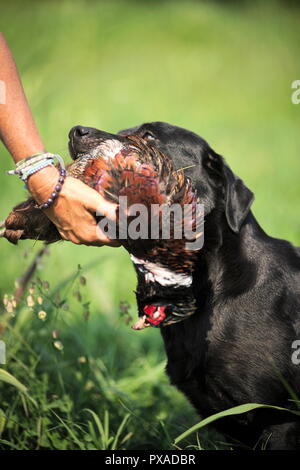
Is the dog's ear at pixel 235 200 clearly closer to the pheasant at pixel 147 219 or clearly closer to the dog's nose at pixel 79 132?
the pheasant at pixel 147 219

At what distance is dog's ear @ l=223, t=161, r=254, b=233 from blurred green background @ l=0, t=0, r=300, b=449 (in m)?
0.78

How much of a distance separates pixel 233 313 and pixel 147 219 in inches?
28.9

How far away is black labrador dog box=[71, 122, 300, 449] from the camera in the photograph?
2.49 meters

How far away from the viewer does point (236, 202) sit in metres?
2.53

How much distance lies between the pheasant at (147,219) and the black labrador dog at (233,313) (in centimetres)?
19

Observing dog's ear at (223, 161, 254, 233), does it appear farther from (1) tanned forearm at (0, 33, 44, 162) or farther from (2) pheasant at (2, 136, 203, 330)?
(1) tanned forearm at (0, 33, 44, 162)

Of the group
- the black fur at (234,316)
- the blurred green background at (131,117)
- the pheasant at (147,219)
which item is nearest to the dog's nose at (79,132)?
the pheasant at (147,219)

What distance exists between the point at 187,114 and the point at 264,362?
33.5 feet

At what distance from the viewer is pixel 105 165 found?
2160mm

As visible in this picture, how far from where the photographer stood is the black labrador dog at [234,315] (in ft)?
8.16

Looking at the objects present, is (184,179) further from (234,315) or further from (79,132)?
(234,315)

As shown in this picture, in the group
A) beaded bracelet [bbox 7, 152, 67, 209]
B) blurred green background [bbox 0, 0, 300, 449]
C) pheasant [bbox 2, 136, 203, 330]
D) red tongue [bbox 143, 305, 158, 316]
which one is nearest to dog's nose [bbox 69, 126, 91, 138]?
pheasant [bbox 2, 136, 203, 330]

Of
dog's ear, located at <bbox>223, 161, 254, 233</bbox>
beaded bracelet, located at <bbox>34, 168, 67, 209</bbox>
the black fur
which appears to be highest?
beaded bracelet, located at <bbox>34, 168, 67, 209</bbox>
